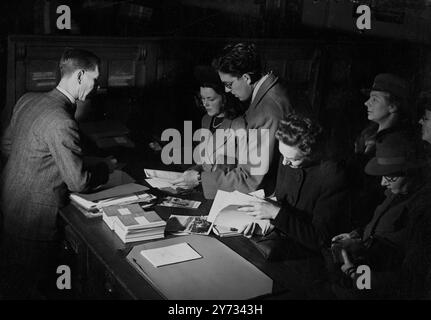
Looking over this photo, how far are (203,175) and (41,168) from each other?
968 mm

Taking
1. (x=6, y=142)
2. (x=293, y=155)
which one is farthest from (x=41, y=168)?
(x=293, y=155)

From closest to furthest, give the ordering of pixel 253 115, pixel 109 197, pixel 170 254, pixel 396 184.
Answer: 1. pixel 170 254
2. pixel 396 184
3. pixel 109 197
4. pixel 253 115

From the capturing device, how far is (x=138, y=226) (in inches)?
96.1

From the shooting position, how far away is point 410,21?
9.89ft

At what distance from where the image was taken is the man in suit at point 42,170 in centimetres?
276

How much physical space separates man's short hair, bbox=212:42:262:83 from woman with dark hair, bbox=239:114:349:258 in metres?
0.71

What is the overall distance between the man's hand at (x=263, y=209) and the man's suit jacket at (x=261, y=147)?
0.59m

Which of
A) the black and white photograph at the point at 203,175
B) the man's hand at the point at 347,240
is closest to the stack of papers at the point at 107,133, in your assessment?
the black and white photograph at the point at 203,175

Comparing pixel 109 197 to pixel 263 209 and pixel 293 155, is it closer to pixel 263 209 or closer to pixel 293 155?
pixel 263 209

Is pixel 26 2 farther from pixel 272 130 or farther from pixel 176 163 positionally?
pixel 272 130

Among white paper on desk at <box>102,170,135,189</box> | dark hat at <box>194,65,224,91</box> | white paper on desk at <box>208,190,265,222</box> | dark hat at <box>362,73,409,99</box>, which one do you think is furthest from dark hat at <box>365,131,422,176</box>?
white paper on desk at <box>102,170,135,189</box>

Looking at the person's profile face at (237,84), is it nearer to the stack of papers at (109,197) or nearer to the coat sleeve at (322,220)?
the stack of papers at (109,197)

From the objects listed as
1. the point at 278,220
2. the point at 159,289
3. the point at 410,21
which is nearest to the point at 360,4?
the point at 410,21
